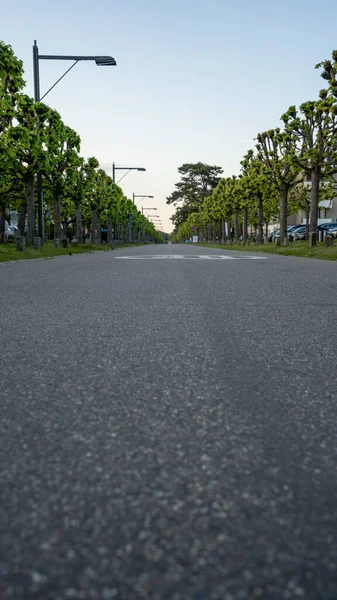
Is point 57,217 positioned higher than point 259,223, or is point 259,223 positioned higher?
point 259,223

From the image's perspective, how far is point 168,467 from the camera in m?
1.84

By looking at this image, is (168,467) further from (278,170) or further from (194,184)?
(194,184)

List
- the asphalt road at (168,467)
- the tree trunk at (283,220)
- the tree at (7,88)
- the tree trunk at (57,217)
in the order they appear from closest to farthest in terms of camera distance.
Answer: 1. the asphalt road at (168,467)
2. the tree at (7,88)
3. the tree trunk at (57,217)
4. the tree trunk at (283,220)

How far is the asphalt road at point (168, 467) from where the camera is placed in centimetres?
125

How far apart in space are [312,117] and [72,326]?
28.8 meters

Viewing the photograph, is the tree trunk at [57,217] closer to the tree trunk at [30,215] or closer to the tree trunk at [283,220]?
the tree trunk at [30,215]

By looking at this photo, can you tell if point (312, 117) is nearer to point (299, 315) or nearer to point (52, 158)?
point (52, 158)

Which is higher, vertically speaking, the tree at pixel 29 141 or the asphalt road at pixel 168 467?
the tree at pixel 29 141

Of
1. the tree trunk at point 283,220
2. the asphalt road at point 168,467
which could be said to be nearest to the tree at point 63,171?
the tree trunk at point 283,220

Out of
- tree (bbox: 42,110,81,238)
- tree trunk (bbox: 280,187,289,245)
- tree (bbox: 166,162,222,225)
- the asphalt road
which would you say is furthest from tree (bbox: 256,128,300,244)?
tree (bbox: 166,162,222,225)

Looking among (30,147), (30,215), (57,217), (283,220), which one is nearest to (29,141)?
(30,147)

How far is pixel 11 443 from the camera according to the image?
2.07 meters

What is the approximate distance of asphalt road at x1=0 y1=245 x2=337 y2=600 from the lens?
1.25 metres

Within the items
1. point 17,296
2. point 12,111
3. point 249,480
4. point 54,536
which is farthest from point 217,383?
point 12,111
